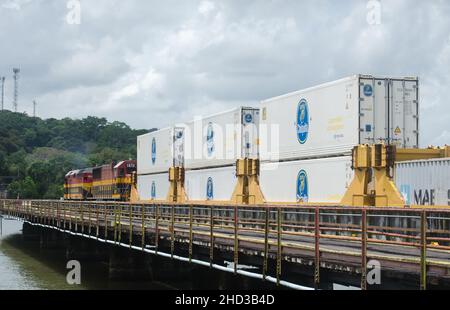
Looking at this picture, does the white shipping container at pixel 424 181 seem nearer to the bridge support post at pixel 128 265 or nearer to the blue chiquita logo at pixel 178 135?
the bridge support post at pixel 128 265

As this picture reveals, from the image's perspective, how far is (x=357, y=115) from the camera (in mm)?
23750

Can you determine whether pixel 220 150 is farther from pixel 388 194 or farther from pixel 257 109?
pixel 388 194

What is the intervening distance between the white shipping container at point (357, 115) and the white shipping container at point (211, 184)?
6.63 metres

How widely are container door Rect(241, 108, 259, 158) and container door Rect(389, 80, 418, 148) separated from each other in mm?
7956

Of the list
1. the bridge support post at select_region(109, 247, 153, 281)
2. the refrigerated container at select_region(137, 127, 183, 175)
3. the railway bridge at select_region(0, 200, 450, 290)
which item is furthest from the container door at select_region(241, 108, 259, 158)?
the refrigerated container at select_region(137, 127, 183, 175)

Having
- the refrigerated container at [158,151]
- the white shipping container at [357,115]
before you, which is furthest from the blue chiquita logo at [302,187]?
the refrigerated container at [158,151]

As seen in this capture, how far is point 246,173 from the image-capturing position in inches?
1223

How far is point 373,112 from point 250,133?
29.4ft

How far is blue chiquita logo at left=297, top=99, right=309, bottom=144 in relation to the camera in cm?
2694

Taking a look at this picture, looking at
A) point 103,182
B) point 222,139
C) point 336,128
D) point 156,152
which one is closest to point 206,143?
point 222,139

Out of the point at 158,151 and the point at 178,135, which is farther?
the point at 158,151

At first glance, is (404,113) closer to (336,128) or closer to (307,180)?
(336,128)
